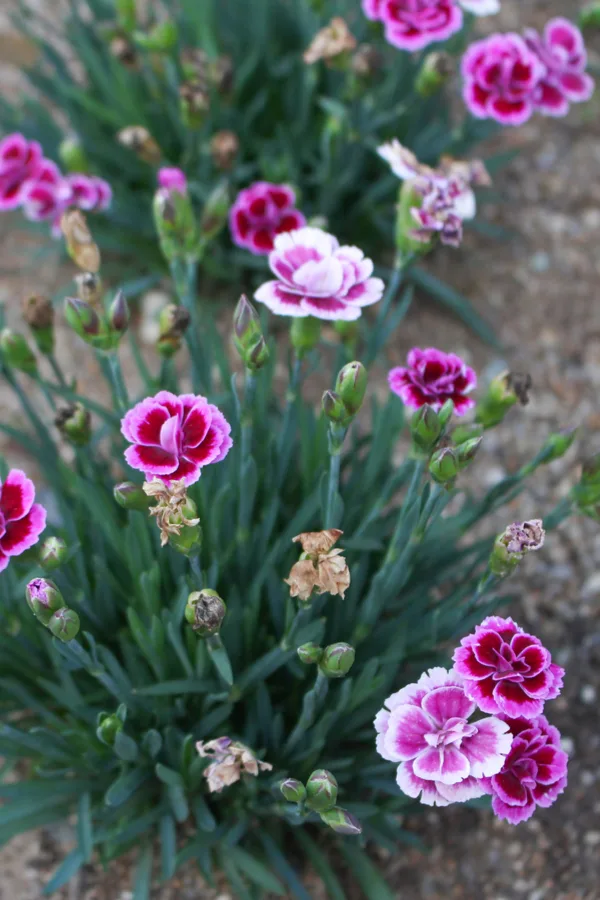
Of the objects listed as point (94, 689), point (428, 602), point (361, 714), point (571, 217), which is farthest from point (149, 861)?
point (571, 217)

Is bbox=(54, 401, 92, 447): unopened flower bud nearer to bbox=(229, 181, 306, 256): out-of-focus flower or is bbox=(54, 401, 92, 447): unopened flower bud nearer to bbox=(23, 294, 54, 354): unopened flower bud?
bbox=(23, 294, 54, 354): unopened flower bud

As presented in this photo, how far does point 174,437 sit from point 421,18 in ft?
3.67

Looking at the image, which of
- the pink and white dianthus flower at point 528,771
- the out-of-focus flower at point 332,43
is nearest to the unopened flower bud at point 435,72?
the out-of-focus flower at point 332,43

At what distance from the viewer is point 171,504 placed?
3.71 ft

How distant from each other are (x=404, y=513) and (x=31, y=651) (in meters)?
0.65

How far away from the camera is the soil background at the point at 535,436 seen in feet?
5.30

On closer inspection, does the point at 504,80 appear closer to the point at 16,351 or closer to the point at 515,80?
the point at 515,80

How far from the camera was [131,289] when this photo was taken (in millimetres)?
2318

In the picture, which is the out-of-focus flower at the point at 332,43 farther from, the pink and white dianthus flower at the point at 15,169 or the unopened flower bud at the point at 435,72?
the pink and white dianthus flower at the point at 15,169

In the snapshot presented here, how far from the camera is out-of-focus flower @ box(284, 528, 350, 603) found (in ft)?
3.82

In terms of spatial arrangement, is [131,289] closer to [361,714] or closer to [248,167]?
[248,167]

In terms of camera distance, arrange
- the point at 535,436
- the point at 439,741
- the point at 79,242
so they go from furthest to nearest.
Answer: the point at 535,436
the point at 79,242
the point at 439,741

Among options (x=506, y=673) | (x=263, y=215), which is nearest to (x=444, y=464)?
(x=506, y=673)

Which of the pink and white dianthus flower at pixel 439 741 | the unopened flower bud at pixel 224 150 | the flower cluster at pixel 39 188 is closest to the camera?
the pink and white dianthus flower at pixel 439 741
